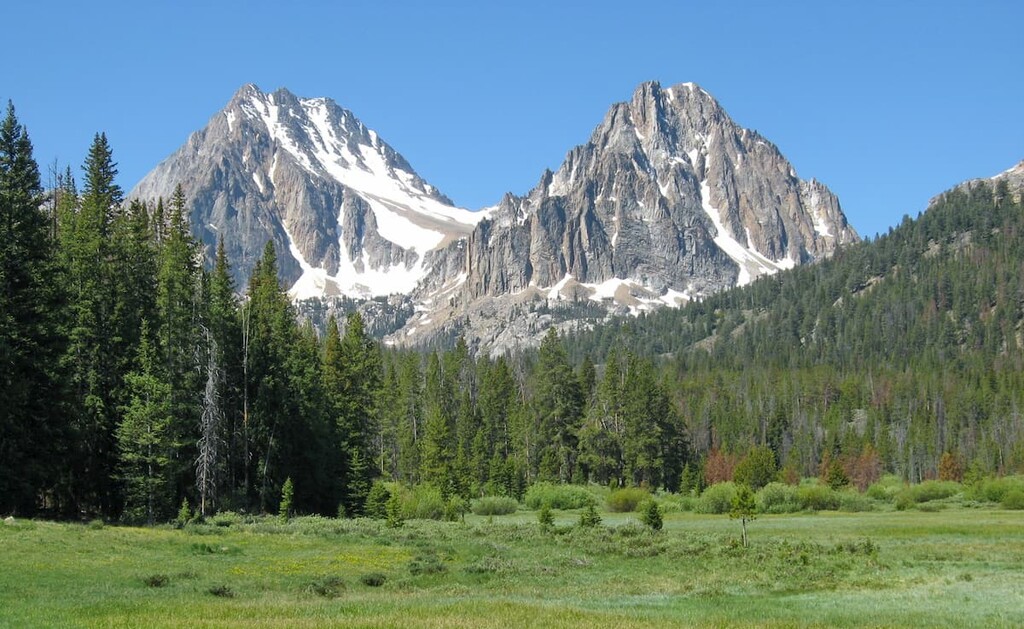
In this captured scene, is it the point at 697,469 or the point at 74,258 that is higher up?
the point at 74,258

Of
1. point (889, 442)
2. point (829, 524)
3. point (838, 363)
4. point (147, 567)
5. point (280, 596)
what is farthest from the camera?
point (838, 363)

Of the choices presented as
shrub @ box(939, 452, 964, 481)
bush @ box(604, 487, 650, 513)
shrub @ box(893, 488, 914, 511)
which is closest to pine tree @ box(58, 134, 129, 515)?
bush @ box(604, 487, 650, 513)

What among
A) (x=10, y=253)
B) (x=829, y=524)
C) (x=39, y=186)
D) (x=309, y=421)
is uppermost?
(x=39, y=186)

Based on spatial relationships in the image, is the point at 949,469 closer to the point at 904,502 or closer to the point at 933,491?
the point at 933,491

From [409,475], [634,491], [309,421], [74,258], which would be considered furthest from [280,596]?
[409,475]

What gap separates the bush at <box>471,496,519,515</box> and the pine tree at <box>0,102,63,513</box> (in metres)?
41.3

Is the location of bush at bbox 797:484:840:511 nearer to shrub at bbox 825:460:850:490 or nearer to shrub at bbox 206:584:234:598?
shrub at bbox 825:460:850:490

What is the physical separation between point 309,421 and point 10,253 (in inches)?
1058

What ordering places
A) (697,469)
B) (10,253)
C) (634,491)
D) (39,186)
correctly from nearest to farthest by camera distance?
1. (10,253)
2. (39,186)
3. (634,491)
4. (697,469)

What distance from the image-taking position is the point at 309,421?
65.5 meters

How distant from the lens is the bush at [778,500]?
79.5 metres

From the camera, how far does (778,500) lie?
8119 cm

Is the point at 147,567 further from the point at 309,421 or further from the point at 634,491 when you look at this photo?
the point at 634,491

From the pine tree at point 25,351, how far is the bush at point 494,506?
41284 millimetres
